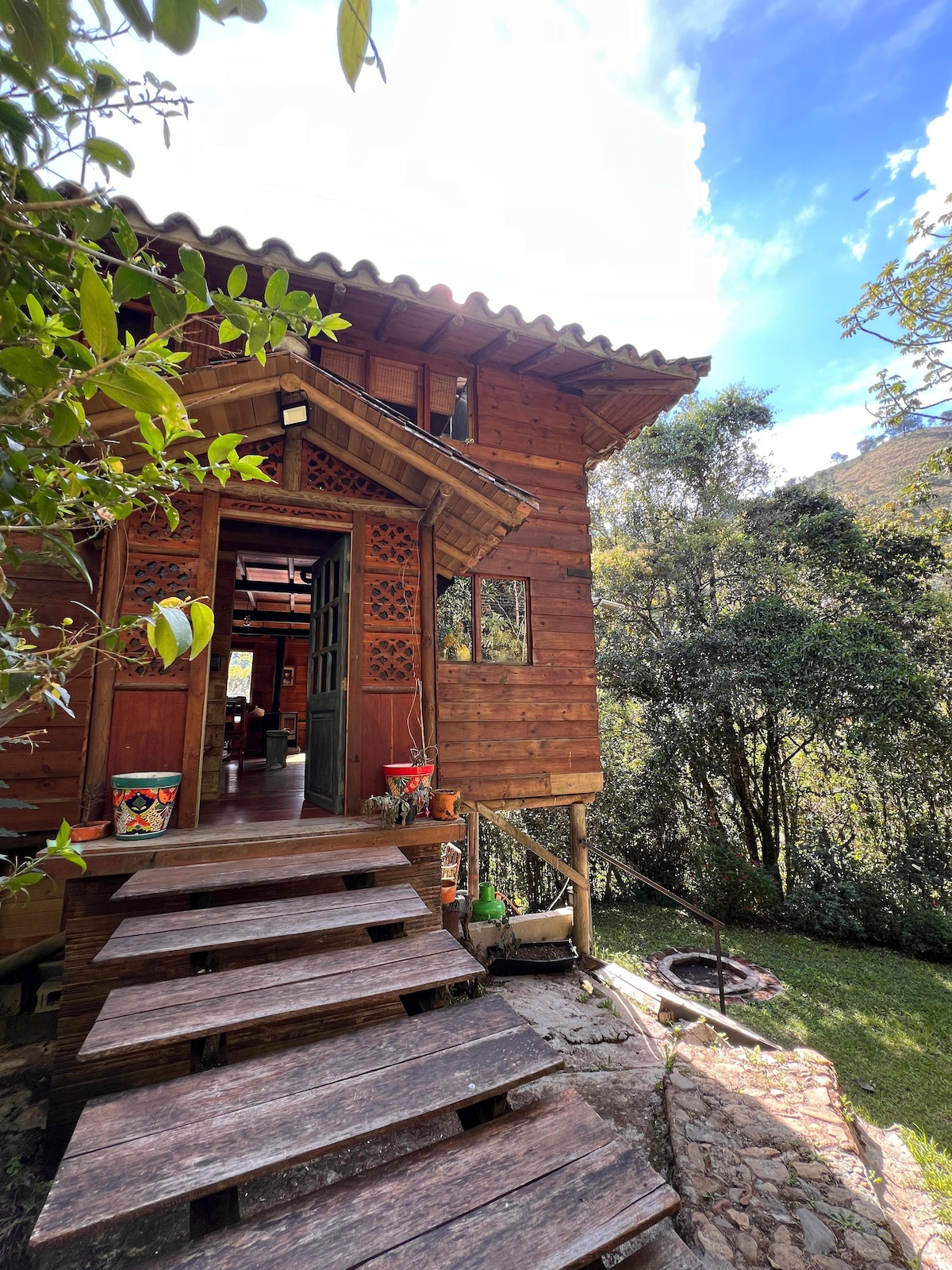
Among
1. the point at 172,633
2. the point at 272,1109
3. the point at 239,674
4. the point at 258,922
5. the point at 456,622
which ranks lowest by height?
the point at 272,1109

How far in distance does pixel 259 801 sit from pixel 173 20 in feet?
16.4

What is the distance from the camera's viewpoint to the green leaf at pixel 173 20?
0.52m

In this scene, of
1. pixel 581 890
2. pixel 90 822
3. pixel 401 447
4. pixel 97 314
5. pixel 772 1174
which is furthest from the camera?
pixel 581 890

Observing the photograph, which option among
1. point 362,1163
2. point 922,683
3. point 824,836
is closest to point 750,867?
point 824,836

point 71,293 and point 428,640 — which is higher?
point 71,293

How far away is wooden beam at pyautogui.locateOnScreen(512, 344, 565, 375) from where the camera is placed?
5.72m

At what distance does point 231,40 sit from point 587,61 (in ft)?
3.05

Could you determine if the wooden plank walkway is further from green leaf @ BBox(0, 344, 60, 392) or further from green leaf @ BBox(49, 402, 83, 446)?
green leaf @ BBox(0, 344, 60, 392)

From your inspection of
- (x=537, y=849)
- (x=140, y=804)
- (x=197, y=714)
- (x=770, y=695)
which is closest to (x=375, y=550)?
(x=197, y=714)

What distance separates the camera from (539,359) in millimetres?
5977

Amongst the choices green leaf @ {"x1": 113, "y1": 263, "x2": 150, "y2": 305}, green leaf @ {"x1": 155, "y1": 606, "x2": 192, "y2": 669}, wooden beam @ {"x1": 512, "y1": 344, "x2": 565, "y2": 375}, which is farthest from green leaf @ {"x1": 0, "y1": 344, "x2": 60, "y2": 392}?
wooden beam @ {"x1": 512, "y1": 344, "x2": 565, "y2": 375}

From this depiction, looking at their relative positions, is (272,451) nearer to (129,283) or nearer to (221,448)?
(221,448)

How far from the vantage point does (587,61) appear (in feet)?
3.88

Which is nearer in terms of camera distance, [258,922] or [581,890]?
[258,922]
